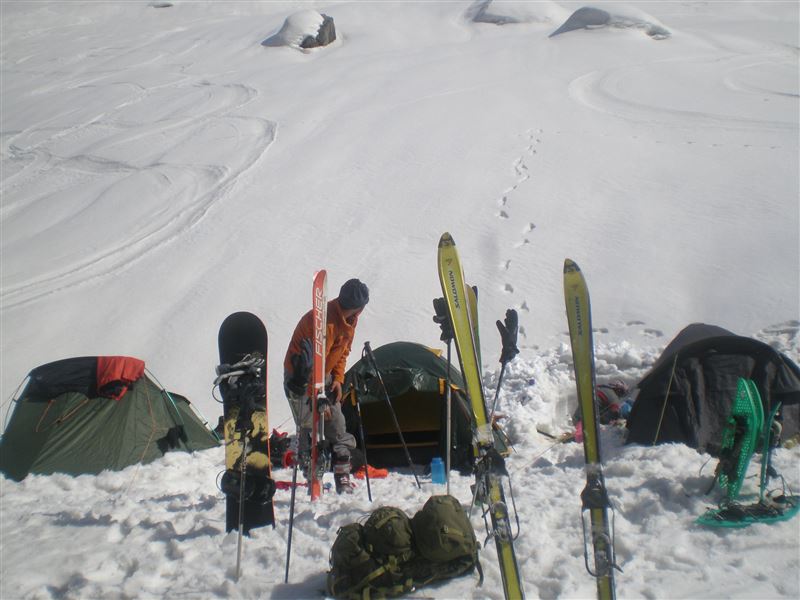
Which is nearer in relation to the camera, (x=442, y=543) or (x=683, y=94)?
(x=442, y=543)

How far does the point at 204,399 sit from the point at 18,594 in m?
4.91

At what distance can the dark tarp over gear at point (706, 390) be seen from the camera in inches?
206

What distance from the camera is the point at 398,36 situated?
29953mm

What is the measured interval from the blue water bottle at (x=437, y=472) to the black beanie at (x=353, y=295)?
149 centimetres

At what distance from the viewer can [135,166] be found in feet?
56.0

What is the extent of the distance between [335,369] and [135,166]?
46.1ft

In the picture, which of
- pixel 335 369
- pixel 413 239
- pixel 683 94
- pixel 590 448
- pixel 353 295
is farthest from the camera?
pixel 683 94

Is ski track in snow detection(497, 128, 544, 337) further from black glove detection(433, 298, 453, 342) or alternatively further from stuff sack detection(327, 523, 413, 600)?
stuff sack detection(327, 523, 413, 600)

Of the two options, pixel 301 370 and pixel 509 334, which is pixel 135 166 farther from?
pixel 509 334

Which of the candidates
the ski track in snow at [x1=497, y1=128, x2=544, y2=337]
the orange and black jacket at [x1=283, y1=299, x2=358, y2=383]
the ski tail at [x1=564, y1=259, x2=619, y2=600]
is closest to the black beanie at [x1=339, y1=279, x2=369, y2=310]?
the orange and black jacket at [x1=283, y1=299, x2=358, y2=383]

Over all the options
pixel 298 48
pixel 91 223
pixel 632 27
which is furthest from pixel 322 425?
pixel 298 48

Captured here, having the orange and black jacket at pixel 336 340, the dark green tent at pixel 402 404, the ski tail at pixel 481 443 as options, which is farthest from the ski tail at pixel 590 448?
the dark green tent at pixel 402 404

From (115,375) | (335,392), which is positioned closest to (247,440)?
(335,392)

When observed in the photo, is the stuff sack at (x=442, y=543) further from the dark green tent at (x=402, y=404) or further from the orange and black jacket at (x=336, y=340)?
the dark green tent at (x=402, y=404)
